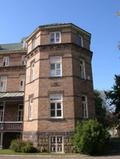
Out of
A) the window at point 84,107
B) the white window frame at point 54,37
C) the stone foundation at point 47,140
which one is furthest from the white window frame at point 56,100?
the white window frame at point 54,37

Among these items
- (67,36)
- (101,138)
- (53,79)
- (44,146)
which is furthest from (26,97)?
(101,138)

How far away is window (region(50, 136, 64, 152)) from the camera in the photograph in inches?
879

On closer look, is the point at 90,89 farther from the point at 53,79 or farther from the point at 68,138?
the point at 68,138

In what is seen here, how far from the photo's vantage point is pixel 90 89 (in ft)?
84.4

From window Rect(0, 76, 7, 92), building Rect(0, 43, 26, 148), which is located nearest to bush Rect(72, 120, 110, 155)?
building Rect(0, 43, 26, 148)

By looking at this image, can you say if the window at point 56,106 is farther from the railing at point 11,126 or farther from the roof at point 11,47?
the roof at point 11,47

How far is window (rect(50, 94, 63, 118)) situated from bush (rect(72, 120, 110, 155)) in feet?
9.47

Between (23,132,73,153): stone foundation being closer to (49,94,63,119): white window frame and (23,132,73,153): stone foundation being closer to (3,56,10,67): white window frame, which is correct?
(49,94,63,119): white window frame

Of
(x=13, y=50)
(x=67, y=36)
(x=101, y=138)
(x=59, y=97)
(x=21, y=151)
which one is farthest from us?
(x=13, y=50)

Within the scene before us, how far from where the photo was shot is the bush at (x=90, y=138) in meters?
20.0

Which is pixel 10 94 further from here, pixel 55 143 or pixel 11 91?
pixel 55 143

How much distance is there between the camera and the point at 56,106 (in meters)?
23.5

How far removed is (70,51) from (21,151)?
11.2 metres

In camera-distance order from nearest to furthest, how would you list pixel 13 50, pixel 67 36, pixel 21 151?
pixel 21 151 → pixel 67 36 → pixel 13 50
